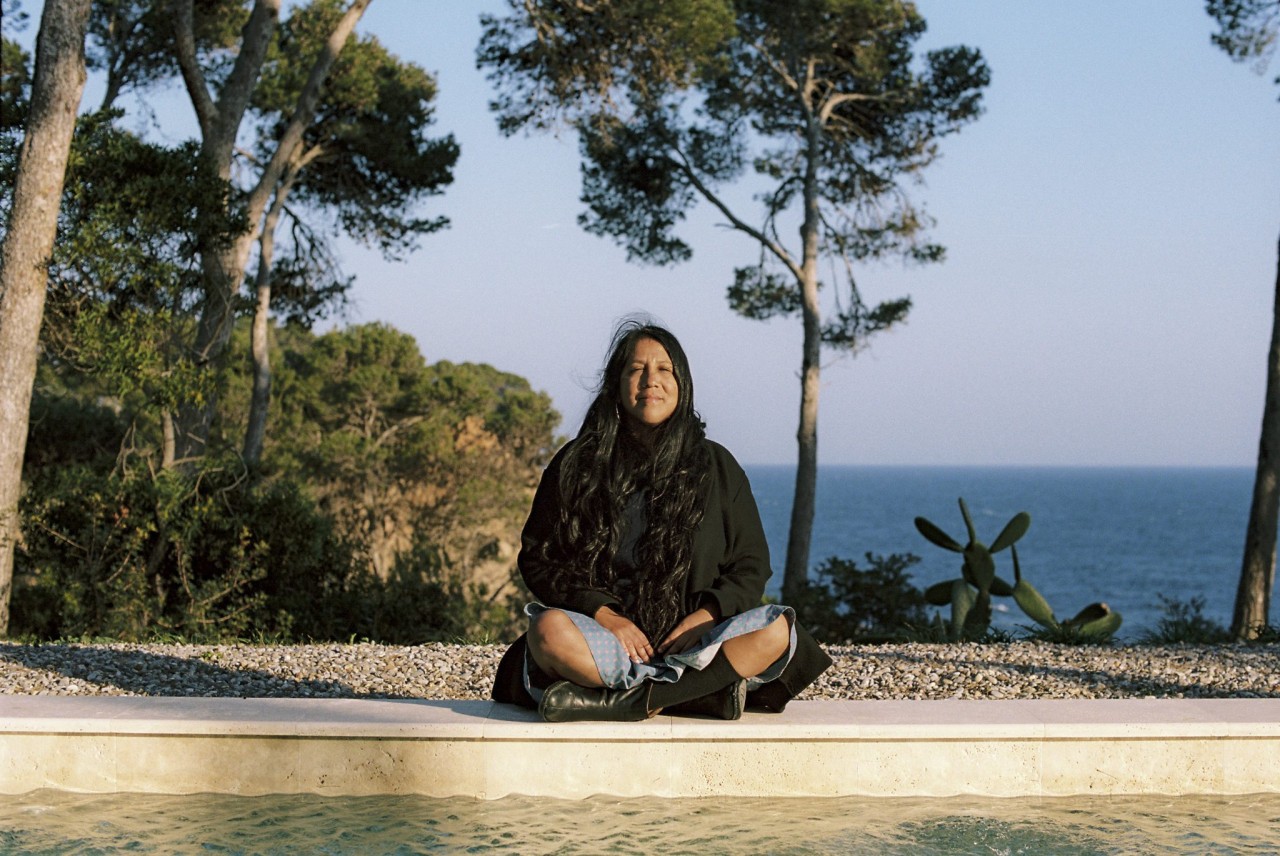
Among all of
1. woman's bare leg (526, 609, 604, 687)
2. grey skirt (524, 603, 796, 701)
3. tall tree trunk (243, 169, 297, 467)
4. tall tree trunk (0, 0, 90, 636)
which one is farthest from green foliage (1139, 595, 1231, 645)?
tall tree trunk (243, 169, 297, 467)

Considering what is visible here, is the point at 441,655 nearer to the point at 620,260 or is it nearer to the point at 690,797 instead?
the point at 690,797

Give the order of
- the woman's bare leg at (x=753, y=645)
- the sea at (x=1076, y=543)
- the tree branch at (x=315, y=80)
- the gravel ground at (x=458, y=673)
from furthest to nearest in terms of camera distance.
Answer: the sea at (x=1076, y=543) < the tree branch at (x=315, y=80) < the gravel ground at (x=458, y=673) < the woman's bare leg at (x=753, y=645)

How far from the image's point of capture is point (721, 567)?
398 cm

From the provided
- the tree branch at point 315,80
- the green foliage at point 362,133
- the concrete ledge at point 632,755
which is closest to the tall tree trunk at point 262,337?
the green foliage at point 362,133

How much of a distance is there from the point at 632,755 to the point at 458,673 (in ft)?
7.43

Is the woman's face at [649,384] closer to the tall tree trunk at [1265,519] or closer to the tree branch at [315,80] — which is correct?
the tall tree trunk at [1265,519]

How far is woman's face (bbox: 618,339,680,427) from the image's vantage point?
400cm

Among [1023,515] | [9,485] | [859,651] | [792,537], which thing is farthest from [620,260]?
[859,651]

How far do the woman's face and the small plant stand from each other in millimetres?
4693

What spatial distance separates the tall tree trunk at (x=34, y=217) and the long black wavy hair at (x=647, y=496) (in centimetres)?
579

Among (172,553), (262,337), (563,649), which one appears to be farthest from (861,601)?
(563,649)

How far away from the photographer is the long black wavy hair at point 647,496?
12.8 ft

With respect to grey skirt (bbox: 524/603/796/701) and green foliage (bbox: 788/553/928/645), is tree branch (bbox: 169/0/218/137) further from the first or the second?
grey skirt (bbox: 524/603/796/701)

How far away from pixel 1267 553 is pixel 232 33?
1222 cm
